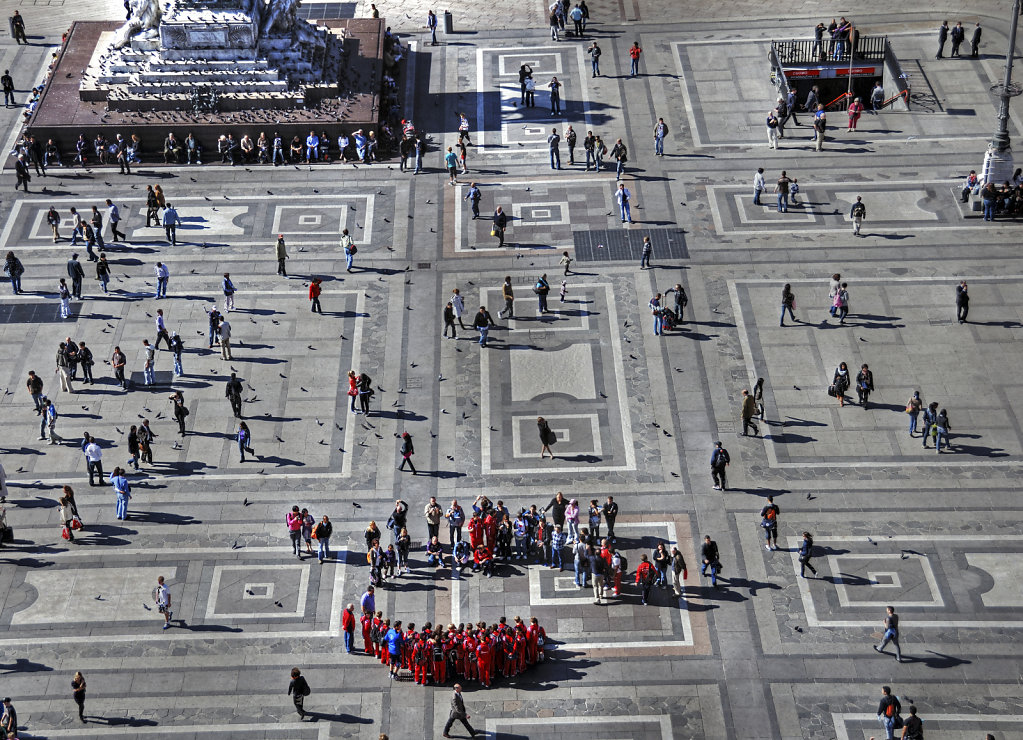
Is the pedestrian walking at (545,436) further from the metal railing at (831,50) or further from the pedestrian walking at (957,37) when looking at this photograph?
the pedestrian walking at (957,37)

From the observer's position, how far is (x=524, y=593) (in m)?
51.0

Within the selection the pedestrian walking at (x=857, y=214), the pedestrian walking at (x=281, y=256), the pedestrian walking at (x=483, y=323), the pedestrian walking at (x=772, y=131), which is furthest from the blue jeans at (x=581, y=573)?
the pedestrian walking at (x=772, y=131)

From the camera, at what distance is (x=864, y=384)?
5859 centimetres

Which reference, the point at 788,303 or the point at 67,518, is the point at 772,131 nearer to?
the point at 788,303

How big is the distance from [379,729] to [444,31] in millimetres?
52851

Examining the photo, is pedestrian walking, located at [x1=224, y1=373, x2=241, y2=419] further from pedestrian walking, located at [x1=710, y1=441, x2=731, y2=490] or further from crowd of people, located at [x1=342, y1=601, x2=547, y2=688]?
pedestrian walking, located at [x1=710, y1=441, x2=731, y2=490]

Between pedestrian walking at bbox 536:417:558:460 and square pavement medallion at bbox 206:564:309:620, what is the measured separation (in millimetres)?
9937

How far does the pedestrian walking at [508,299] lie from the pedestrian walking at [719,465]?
12.6 meters

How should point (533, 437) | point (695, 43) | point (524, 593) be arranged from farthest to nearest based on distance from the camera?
point (695, 43) < point (533, 437) < point (524, 593)

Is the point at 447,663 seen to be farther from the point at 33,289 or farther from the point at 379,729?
the point at 33,289

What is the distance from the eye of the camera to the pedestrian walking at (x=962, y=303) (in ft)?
205

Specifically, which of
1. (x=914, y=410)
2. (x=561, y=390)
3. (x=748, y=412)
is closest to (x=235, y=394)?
(x=561, y=390)

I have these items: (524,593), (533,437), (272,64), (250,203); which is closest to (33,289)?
(250,203)

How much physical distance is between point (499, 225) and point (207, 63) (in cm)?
1983
